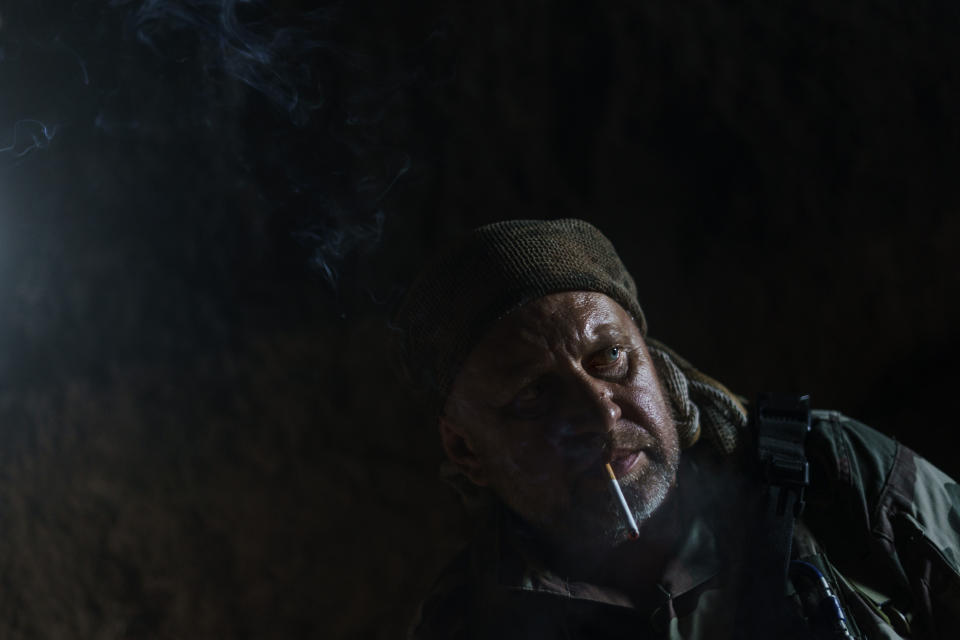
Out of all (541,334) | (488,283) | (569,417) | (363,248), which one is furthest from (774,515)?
(363,248)

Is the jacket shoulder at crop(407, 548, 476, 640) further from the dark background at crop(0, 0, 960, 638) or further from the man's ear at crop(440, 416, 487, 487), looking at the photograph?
the dark background at crop(0, 0, 960, 638)

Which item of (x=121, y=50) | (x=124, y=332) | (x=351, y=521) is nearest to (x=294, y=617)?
(x=351, y=521)

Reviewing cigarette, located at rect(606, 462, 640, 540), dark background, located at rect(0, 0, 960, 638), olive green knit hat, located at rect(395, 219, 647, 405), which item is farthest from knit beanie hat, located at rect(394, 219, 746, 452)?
dark background, located at rect(0, 0, 960, 638)

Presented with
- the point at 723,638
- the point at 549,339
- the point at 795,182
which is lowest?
the point at 723,638

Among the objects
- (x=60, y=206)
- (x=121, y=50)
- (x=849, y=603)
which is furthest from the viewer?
(x=60, y=206)

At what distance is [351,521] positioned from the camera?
1.96 m

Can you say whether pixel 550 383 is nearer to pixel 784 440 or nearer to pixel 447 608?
pixel 784 440

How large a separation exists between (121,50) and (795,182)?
1.72 meters

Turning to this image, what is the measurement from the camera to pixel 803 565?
128 centimetres

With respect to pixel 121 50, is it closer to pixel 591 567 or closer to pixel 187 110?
pixel 187 110

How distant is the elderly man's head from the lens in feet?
4.40

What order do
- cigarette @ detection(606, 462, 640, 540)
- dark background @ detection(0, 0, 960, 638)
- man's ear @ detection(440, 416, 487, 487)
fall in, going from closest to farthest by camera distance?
cigarette @ detection(606, 462, 640, 540) < man's ear @ detection(440, 416, 487, 487) < dark background @ detection(0, 0, 960, 638)

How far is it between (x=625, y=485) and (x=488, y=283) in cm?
48

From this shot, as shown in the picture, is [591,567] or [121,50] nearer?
[591,567]
